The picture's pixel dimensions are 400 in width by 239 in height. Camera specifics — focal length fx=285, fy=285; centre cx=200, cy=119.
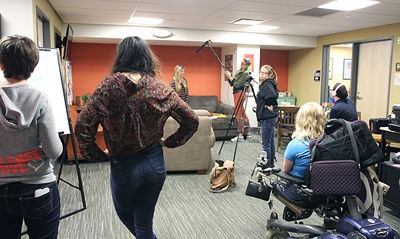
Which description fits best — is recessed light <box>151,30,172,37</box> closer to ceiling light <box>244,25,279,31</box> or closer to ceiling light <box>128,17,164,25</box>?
ceiling light <box>128,17,164,25</box>

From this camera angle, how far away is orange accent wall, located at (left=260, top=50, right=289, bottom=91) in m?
8.30

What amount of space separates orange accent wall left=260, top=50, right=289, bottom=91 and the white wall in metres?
6.26

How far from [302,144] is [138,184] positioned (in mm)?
1245

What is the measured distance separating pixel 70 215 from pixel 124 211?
152 centimetres

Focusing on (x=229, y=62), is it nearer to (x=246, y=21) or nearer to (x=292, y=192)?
(x=246, y=21)

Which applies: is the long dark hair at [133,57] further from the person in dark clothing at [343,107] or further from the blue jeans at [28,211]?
the person in dark clothing at [343,107]

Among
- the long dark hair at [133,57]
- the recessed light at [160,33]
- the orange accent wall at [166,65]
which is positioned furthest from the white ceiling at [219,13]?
the long dark hair at [133,57]

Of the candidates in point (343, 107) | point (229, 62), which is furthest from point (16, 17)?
point (229, 62)

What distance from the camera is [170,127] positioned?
3.59 meters

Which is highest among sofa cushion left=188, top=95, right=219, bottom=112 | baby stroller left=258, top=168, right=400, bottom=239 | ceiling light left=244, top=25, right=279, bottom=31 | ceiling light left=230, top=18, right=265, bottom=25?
ceiling light left=244, top=25, right=279, bottom=31

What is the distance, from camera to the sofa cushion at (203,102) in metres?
7.20

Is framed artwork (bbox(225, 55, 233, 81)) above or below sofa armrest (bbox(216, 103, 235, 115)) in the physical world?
above

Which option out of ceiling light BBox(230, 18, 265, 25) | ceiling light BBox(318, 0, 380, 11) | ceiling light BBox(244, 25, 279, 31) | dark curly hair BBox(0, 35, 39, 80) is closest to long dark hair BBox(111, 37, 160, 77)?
dark curly hair BBox(0, 35, 39, 80)

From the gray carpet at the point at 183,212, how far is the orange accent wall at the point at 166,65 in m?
3.55
